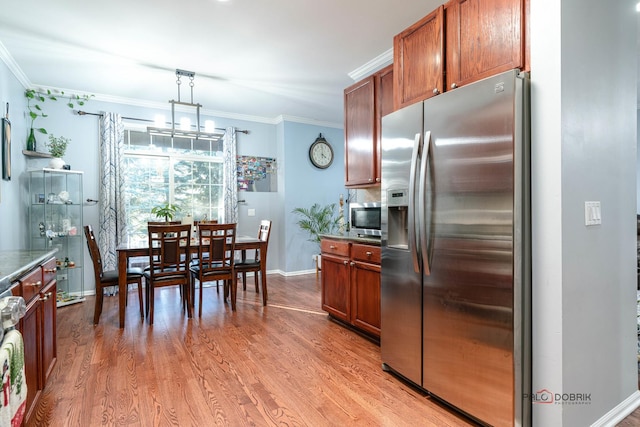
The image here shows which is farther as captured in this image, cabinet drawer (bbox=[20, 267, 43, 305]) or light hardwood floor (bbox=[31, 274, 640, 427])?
light hardwood floor (bbox=[31, 274, 640, 427])

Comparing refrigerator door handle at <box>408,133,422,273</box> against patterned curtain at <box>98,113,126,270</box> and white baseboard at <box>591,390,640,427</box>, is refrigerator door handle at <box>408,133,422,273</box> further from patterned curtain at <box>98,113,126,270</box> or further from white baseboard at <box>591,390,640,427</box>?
patterned curtain at <box>98,113,126,270</box>

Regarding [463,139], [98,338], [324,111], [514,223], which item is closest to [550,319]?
[514,223]

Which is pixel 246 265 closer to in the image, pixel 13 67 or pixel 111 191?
pixel 111 191

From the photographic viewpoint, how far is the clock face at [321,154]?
612 centimetres

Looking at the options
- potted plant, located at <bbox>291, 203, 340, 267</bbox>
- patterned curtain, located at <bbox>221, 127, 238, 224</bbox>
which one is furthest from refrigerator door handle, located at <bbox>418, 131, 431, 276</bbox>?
patterned curtain, located at <bbox>221, 127, 238, 224</bbox>

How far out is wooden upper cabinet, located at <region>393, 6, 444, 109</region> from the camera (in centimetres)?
214

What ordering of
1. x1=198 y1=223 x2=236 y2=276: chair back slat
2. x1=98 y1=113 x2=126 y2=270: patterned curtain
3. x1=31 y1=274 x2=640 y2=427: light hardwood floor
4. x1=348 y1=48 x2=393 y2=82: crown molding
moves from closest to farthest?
x1=31 y1=274 x2=640 y2=427: light hardwood floor < x1=348 y1=48 x2=393 y2=82: crown molding < x1=198 y1=223 x2=236 y2=276: chair back slat < x1=98 y1=113 x2=126 y2=270: patterned curtain

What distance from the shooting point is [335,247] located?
131 inches

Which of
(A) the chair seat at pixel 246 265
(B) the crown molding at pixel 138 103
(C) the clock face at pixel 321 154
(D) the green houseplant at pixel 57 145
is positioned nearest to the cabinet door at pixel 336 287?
(A) the chair seat at pixel 246 265

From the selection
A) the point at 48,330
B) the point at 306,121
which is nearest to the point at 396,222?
the point at 48,330

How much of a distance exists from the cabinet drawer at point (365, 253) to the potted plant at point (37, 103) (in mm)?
4161

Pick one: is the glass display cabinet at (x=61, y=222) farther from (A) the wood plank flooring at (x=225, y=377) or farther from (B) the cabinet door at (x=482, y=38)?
(B) the cabinet door at (x=482, y=38)

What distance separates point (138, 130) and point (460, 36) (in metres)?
4.65

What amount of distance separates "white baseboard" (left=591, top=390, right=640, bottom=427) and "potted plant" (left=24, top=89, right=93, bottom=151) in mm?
5879
